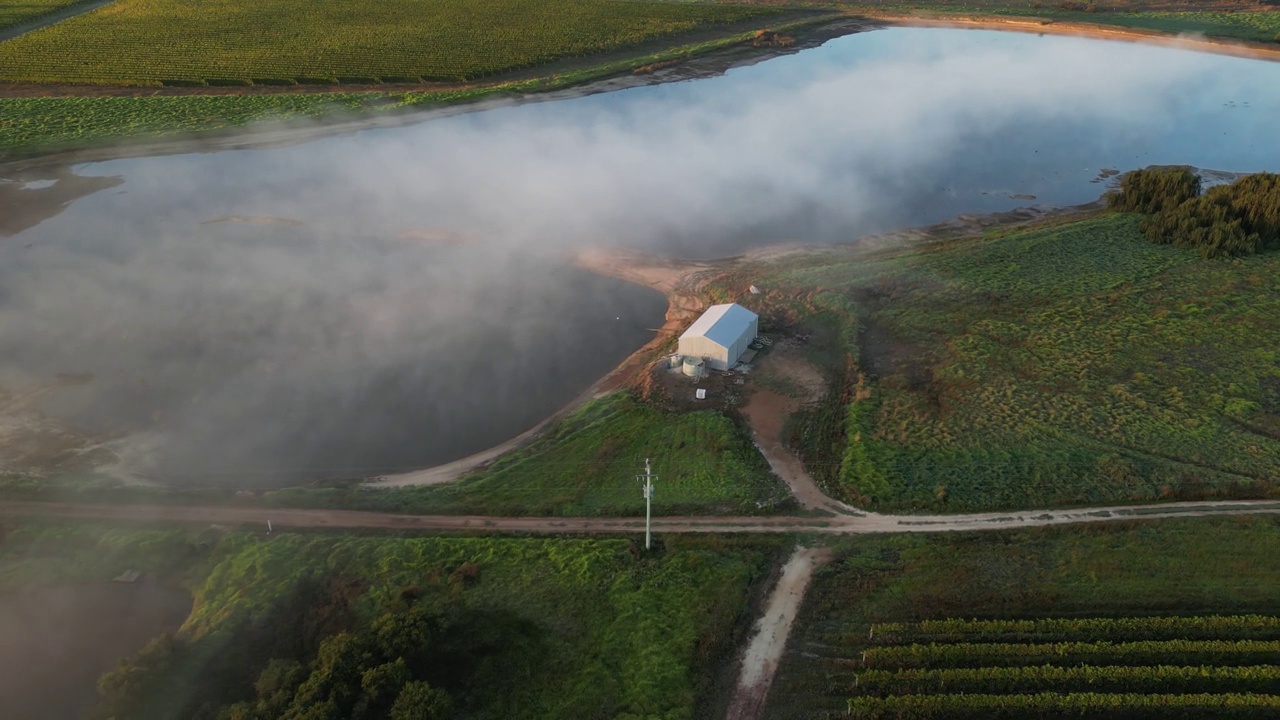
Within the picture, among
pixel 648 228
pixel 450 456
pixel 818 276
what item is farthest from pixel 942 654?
pixel 648 228

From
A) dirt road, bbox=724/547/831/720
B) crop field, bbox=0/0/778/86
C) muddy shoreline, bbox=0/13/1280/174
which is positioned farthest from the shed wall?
crop field, bbox=0/0/778/86

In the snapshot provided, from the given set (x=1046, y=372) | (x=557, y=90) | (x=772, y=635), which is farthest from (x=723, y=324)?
(x=557, y=90)

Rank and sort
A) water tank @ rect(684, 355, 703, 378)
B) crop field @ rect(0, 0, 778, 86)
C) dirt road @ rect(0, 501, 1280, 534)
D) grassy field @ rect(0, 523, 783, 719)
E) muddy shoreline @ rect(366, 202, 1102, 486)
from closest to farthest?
grassy field @ rect(0, 523, 783, 719), dirt road @ rect(0, 501, 1280, 534), muddy shoreline @ rect(366, 202, 1102, 486), water tank @ rect(684, 355, 703, 378), crop field @ rect(0, 0, 778, 86)

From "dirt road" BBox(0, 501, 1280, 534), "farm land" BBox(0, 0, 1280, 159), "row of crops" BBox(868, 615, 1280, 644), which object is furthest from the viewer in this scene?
"farm land" BBox(0, 0, 1280, 159)

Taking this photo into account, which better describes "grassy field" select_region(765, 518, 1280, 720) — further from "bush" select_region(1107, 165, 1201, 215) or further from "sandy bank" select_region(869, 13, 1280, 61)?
"sandy bank" select_region(869, 13, 1280, 61)

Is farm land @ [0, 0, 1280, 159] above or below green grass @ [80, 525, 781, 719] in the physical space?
above

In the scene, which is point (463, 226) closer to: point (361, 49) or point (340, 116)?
point (340, 116)
